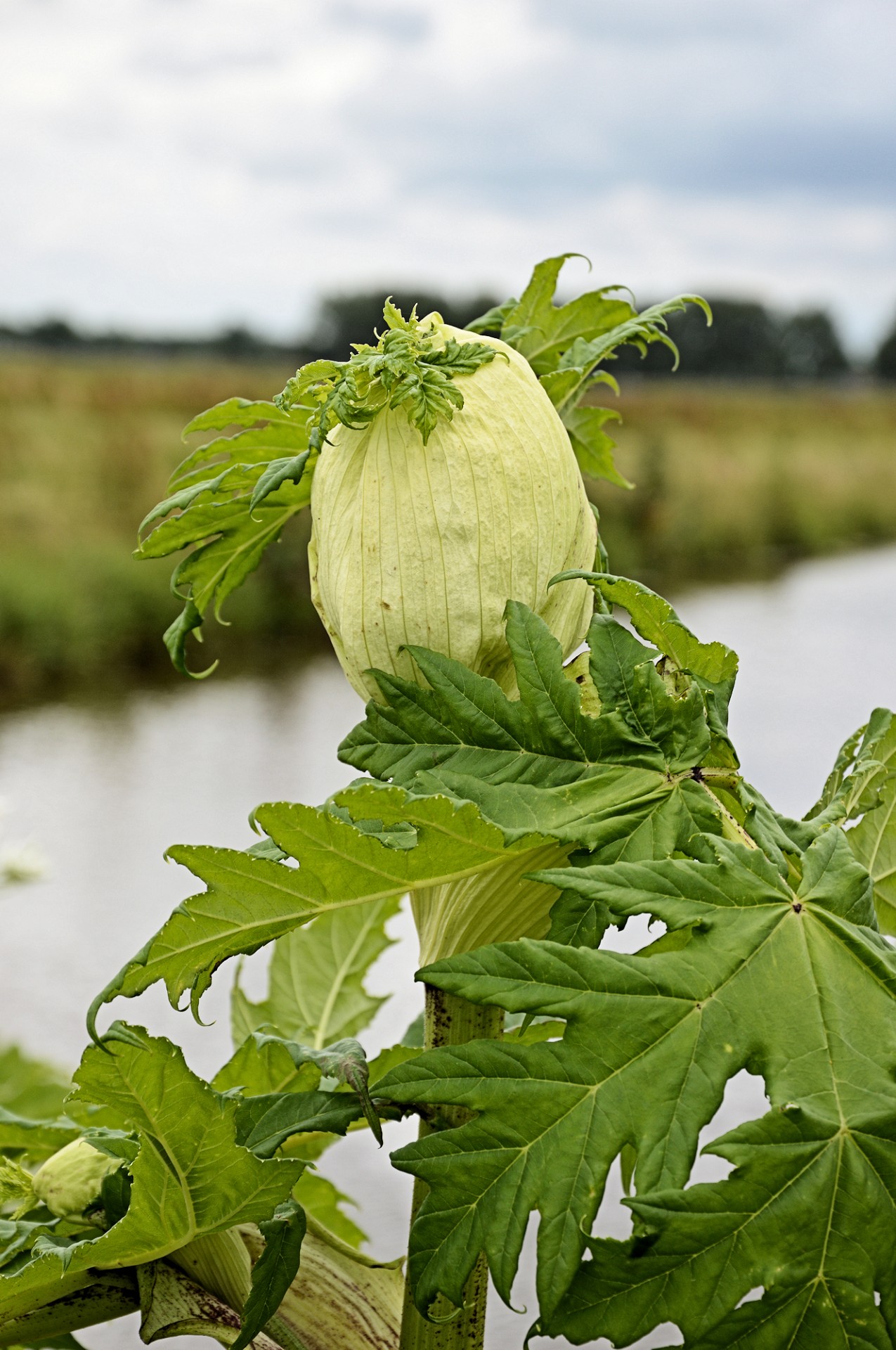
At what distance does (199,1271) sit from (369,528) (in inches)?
6.2

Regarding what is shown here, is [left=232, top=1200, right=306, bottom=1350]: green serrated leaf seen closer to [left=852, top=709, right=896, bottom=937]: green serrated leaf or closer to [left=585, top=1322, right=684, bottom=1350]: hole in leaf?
[left=852, top=709, right=896, bottom=937]: green serrated leaf

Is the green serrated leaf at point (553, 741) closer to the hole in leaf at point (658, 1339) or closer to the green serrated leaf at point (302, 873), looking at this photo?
the green serrated leaf at point (302, 873)

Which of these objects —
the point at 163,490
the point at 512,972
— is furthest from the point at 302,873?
the point at 163,490

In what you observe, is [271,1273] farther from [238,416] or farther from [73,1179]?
[238,416]

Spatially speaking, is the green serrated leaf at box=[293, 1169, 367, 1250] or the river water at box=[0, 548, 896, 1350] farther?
the river water at box=[0, 548, 896, 1350]

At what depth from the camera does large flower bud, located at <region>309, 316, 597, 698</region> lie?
0.23 m

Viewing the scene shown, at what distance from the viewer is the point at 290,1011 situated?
37 centimetres

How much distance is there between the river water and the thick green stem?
0.12 m

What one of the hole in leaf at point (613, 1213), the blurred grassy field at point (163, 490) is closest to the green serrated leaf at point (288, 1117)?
the hole in leaf at point (613, 1213)

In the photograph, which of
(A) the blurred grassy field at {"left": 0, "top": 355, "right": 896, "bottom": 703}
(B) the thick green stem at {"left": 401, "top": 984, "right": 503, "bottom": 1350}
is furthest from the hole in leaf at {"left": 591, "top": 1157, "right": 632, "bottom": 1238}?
(A) the blurred grassy field at {"left": 0, "top": 355, "right": 896, "bottom": 703}

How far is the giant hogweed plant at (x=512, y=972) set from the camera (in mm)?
175

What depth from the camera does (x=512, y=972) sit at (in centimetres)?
19

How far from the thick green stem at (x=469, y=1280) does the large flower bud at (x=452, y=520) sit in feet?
0.23

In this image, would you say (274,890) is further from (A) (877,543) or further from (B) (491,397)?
(A) (877,543)
